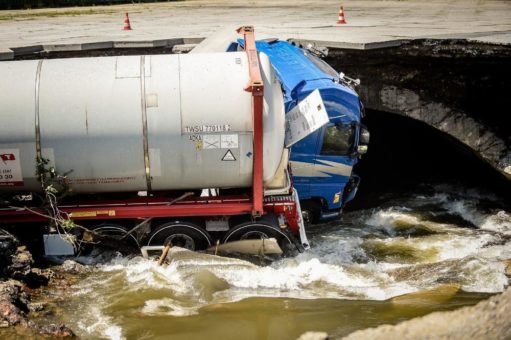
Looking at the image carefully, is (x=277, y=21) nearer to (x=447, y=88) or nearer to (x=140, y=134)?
(x=447, y=88)

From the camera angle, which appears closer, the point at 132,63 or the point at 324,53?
the point at 132,63

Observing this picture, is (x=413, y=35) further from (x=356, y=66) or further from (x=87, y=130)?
(x=87, y=130)

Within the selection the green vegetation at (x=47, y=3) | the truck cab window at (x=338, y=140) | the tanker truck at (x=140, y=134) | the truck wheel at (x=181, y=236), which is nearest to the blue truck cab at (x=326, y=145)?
the truck cab window at (x=338, y=140)

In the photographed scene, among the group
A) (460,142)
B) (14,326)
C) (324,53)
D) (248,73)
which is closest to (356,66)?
(324,53)

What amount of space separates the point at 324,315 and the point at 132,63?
4.87 meters

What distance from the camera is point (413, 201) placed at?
15070 millimetres

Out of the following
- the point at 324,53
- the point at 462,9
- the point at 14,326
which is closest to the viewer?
the point at 14,326

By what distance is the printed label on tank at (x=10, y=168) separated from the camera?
9.08 meters

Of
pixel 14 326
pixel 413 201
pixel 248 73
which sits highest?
pixel 248 73

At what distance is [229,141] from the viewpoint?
365 inches

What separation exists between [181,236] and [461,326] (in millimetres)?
5145

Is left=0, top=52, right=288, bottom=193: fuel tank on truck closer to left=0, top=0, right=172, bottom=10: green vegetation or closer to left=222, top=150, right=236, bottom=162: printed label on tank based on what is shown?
left=222, top=150, right=236, bottom=162: printed label on tank

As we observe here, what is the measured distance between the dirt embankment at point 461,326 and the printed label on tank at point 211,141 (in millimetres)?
3914

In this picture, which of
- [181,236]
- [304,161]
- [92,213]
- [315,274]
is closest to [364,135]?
[304,161]
